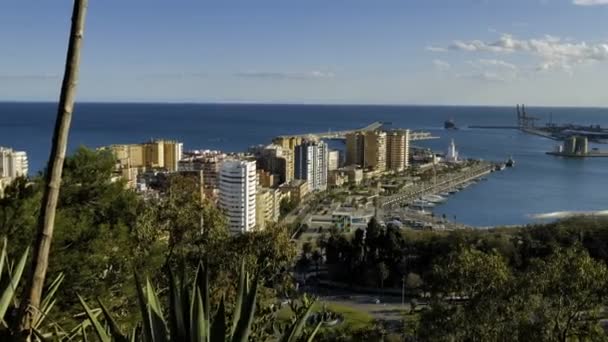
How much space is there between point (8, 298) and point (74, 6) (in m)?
0.51

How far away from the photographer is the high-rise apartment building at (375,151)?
38250 millimetres

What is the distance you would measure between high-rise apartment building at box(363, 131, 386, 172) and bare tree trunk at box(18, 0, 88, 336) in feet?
121

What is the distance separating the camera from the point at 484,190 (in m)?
32.9

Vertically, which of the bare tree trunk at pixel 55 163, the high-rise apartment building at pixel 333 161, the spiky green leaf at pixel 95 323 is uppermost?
the bare tree trunk at pixel 55 163

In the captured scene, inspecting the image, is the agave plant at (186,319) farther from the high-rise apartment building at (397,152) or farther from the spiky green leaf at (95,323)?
the high-rise apartment building at (397,152)

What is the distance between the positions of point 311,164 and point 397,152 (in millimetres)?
9104

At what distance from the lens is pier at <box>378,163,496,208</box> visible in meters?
28.9

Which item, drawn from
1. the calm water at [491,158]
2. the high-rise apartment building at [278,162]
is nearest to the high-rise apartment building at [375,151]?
the calm water at [491,158]

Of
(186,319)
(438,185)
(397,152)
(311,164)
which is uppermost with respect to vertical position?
(186,319)

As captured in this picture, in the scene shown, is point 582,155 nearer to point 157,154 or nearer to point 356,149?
point 356,149

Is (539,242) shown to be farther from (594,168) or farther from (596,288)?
(594,168)

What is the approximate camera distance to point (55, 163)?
1031 millimetres

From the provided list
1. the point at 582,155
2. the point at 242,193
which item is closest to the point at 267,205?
the point at 242,193

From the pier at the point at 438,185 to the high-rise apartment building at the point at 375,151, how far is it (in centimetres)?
437
